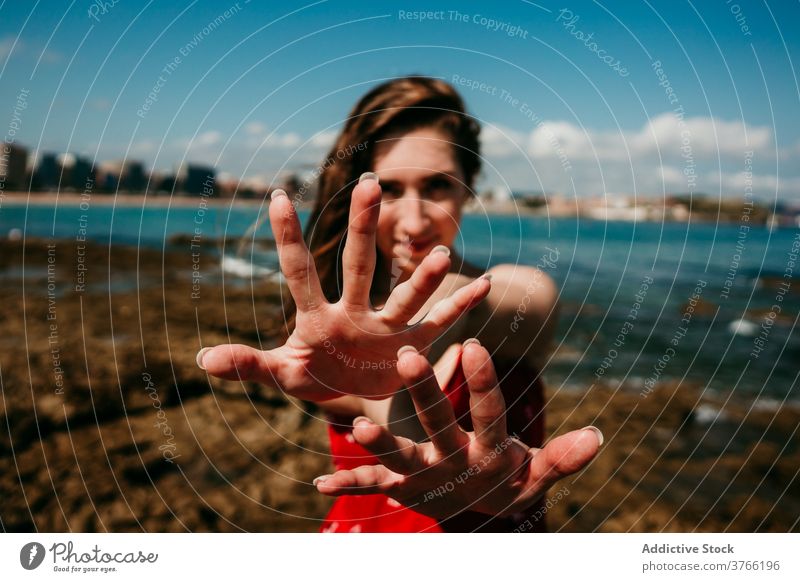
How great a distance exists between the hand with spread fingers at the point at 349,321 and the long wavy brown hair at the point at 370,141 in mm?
411

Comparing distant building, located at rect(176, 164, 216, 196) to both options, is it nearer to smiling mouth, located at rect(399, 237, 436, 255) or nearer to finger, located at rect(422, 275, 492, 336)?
smiling mouth, located at rect(399, 237, 436, 255)

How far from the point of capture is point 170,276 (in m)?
6.21

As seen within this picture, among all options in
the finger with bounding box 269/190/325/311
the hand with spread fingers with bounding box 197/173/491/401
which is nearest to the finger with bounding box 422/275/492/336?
the hand with spread fingers with bounding box 197/173/491/401

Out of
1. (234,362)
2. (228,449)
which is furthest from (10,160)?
(234,362)

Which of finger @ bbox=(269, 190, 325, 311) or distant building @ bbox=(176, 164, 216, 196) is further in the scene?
distant building @ bbox=(176, 164, 216, 196)

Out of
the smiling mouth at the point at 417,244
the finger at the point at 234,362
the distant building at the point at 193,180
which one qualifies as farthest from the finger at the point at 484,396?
the distant building at the point at 193,180

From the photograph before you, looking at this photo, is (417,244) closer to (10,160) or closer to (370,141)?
(370,141)

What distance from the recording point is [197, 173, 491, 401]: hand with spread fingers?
612 millimetres

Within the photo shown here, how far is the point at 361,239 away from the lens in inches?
24.2

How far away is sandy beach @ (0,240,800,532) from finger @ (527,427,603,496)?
143 cm

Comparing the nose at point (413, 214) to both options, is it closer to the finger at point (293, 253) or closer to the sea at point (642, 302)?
the sea at point (642, 302)

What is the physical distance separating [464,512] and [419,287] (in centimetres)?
50

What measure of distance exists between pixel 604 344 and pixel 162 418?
349 centimetres

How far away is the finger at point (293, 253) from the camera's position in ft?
2.01
